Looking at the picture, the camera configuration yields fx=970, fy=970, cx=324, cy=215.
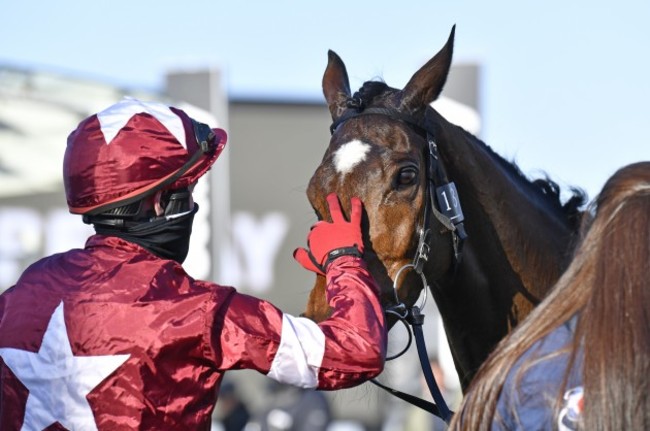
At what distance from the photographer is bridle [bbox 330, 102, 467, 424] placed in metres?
3.01

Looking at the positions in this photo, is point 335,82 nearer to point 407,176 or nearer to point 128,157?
point 407,176

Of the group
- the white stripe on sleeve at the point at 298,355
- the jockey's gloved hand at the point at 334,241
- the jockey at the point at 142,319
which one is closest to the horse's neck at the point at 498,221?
the jockey's gloved hand at the point at 334,241

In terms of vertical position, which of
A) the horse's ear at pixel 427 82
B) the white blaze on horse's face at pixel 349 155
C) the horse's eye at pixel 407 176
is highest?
the horse's ear at pixel 427 82

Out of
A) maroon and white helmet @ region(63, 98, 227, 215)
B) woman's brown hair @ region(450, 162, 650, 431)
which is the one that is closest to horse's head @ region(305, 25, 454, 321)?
maroon and white helmet @ region(63, 98, 227, 215)

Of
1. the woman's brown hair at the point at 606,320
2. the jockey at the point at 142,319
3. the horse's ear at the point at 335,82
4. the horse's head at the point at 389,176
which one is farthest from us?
the horse's ear at the point at 335,82

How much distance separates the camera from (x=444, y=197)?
3105mm

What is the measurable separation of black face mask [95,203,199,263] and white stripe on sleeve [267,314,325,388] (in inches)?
13.9

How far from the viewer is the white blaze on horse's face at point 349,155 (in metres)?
3.02

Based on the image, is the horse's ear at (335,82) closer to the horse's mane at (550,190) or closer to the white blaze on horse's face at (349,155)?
the horse's mane at (550,190)

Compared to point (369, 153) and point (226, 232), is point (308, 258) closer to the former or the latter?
point (369, 153)

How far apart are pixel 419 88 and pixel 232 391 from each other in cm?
671

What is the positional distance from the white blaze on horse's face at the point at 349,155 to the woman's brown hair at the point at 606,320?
1.17m

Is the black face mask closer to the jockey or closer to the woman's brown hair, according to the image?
the jockey

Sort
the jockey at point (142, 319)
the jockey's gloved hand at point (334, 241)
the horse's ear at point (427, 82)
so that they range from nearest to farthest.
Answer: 1. the jockey at point (142, 319)
2. the jockey's gloved hand at point (334, 241)
3. the horse's ear at point (427, 82)
